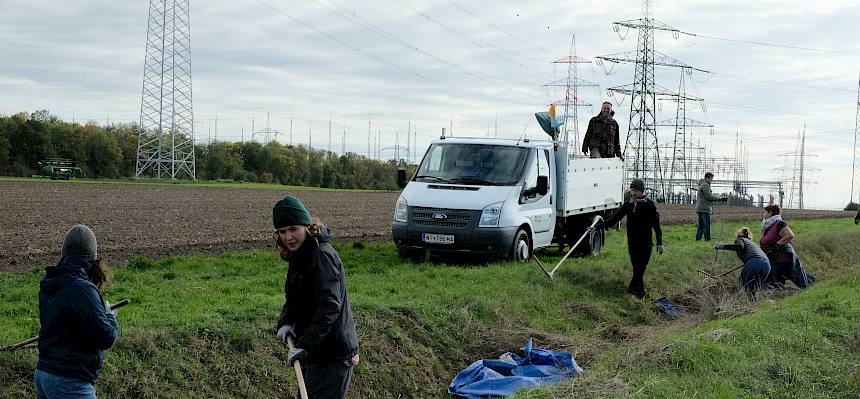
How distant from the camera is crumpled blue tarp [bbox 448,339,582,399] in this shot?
927 cm

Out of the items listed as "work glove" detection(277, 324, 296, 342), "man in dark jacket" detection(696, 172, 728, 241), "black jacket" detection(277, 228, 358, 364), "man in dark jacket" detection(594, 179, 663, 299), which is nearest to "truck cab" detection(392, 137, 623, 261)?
"man in dark jacket" detection(594, 179, 663, 299)

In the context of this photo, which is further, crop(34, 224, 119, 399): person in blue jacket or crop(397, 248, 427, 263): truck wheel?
crop(397, 248, 427, 263): truck wheel

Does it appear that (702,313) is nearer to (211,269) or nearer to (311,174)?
(211,269)

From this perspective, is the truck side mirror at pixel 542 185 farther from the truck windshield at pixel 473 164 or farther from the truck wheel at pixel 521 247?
the truck wheel at pixel 521 247

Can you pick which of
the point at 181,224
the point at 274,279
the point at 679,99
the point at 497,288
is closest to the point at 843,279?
the point at 497,288

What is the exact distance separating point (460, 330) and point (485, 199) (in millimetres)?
4510

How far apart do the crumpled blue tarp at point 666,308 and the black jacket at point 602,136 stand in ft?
19.2

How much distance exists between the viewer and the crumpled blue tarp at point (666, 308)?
14.9 m

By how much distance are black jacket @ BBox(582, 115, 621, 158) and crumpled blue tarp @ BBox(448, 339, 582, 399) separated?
34.4 feet

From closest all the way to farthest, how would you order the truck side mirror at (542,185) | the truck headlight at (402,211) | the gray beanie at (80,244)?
the gray beanie at (80,244) < the truck headlight at (402,211) < the truck side mirror at (542,185)

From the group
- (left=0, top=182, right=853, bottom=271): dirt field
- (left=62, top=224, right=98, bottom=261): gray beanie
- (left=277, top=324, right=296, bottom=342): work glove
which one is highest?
(left=62, top=224, right=98, bottom=261): gray beanie

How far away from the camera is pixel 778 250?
Result: 16469mm

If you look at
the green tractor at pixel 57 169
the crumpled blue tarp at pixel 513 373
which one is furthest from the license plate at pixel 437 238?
the green tractor at pixel 57 169

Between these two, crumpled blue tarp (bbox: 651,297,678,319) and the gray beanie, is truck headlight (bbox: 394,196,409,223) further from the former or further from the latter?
the gray beanie
